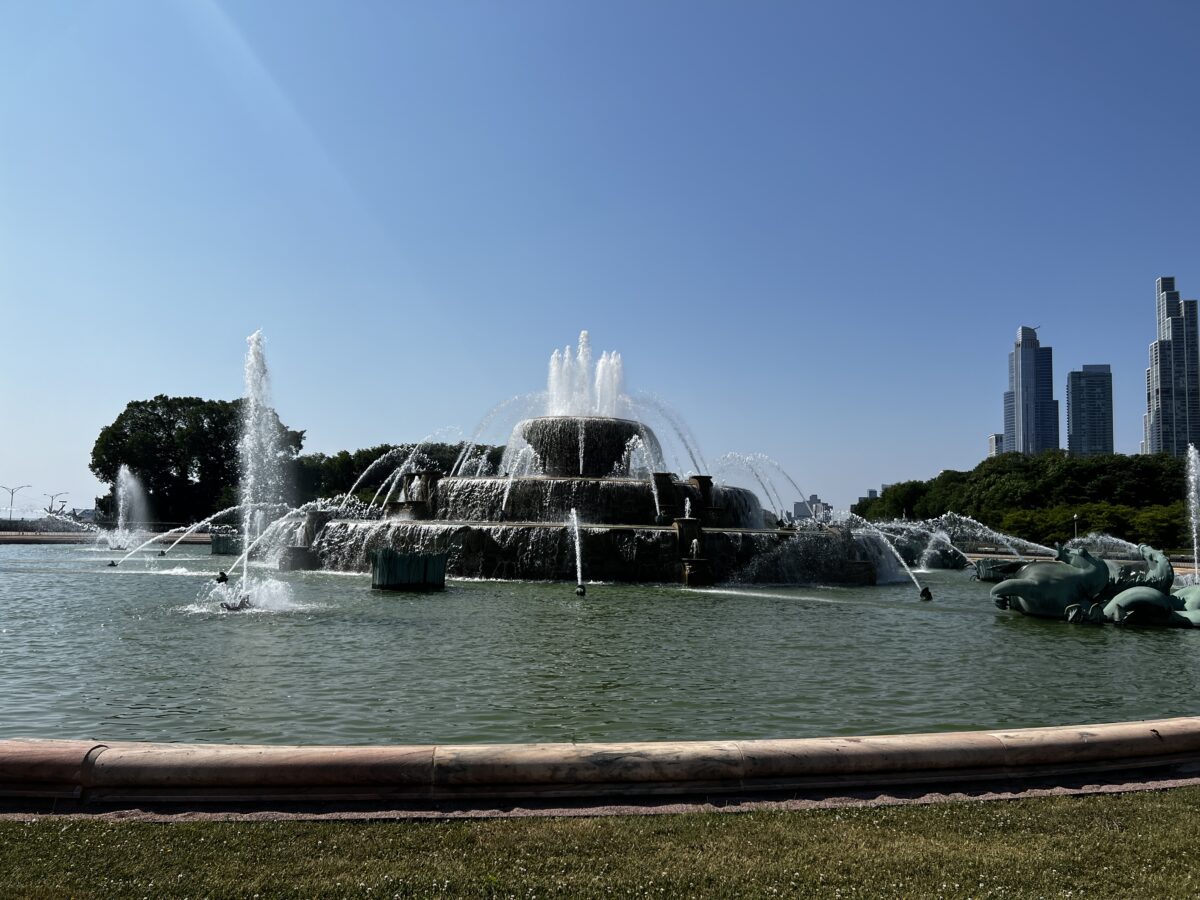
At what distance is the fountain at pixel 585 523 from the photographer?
2623cm

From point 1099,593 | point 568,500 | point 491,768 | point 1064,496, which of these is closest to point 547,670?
point 491,768

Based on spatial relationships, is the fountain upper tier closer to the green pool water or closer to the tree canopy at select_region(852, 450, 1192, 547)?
the green pool water

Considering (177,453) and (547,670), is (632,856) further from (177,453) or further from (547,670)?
(177,453)

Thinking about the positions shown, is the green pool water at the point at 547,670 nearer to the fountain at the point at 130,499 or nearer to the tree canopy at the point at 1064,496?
the tree canopy at the point at 1064,496

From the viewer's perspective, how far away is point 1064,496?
91.2 m

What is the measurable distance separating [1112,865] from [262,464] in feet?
293

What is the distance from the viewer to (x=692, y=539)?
2609 cm

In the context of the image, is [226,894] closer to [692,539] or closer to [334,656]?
[334,656]

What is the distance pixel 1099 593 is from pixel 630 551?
12.2m

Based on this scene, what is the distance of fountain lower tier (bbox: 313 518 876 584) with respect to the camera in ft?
85.7

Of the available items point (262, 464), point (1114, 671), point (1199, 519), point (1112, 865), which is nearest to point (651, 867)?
point (1112, 865)

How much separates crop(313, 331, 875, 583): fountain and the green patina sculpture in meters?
9.29

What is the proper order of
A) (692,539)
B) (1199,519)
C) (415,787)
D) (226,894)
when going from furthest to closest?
1. (1199,519)
2. (692,539)
3. (415,787)
4. (226,894)

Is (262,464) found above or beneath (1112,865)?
above
